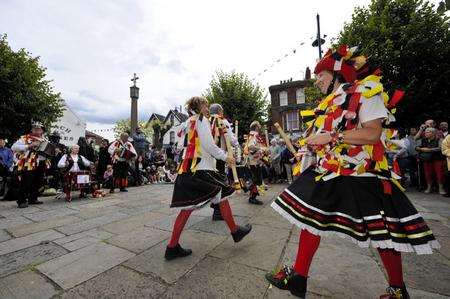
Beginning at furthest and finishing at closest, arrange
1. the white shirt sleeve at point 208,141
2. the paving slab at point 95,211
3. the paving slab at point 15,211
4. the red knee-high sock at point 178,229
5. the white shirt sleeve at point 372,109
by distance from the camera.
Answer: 1. the paving slab at point 15,211
2. the paving slab at point 95,211
3. the white shirt sleeve at point 208,141
4. the red knee-high sock at point 178,229
5. the white shirt sleeve at point 372,109

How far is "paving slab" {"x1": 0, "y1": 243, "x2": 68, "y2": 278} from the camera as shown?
9.18ft

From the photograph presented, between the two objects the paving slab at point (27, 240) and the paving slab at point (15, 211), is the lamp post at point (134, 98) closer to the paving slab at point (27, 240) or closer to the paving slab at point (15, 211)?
the paving slab at point (15, 211)

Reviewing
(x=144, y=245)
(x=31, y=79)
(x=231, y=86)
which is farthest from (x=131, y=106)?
(x=144, y=245)

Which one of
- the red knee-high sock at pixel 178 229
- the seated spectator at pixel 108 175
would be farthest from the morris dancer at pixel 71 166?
the red knee-high sock at pixel 178 229

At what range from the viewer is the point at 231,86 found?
2186 centimetres

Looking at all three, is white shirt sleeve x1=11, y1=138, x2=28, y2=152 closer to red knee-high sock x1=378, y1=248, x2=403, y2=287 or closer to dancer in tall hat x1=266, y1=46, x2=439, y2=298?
→ dancer in tall hat x1=266, y1=46, x2=439, y2=298

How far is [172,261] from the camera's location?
2.82 meters

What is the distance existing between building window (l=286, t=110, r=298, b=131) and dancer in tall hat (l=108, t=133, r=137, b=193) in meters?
23.1

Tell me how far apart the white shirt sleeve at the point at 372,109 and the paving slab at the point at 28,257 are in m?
3.46

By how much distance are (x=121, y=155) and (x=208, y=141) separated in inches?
259

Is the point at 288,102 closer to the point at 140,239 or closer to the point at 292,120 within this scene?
the point at 292,120

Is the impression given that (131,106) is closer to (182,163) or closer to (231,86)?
(231,86)

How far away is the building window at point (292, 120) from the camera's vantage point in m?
29.4

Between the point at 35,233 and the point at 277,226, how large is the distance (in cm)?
368
